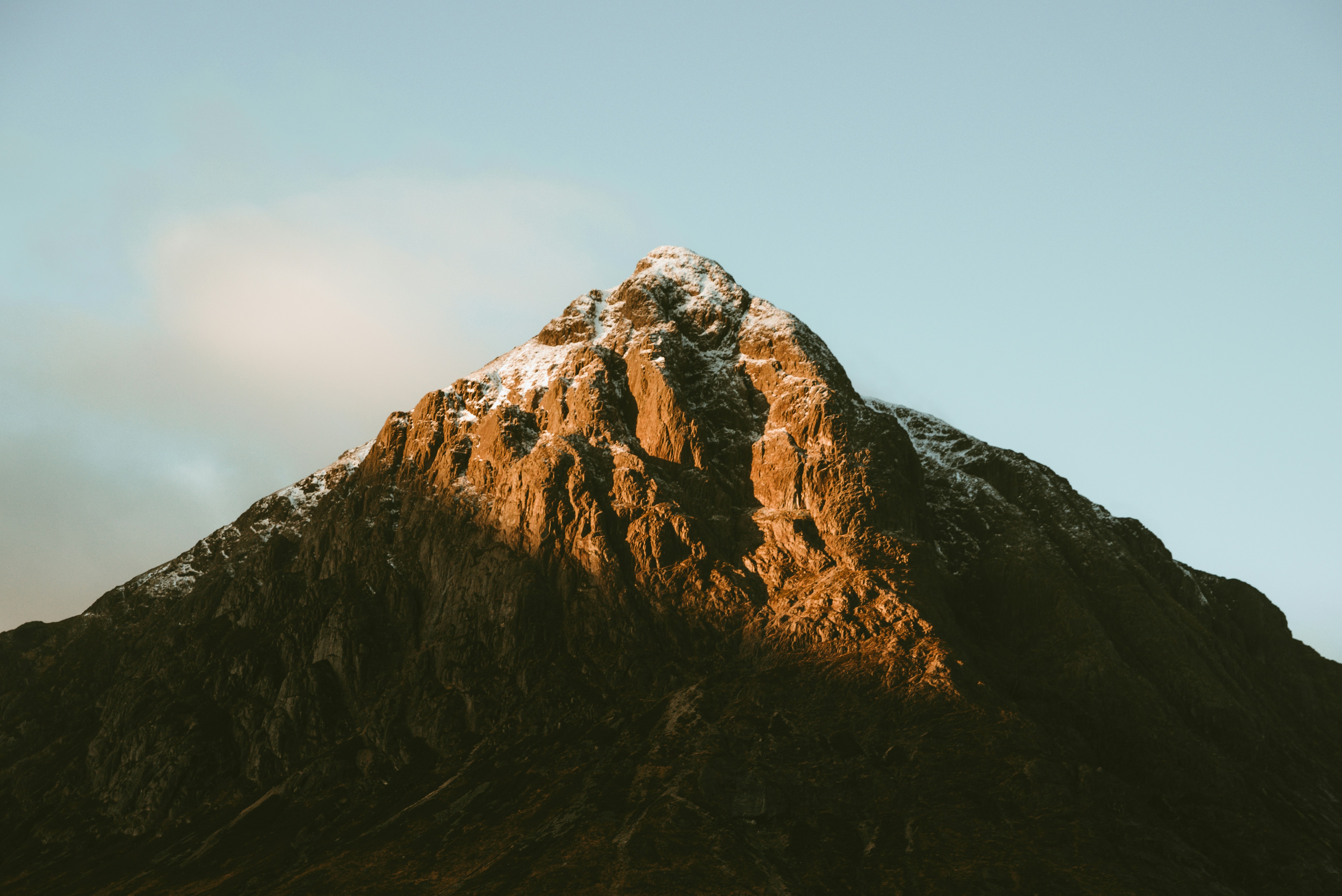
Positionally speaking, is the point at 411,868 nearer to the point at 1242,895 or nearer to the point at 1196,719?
the point at 1242,895

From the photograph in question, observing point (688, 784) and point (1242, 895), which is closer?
point (1242, 895)

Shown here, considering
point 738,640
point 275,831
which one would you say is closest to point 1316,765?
point 738,640

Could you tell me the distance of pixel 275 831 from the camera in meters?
172

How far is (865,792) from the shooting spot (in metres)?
158

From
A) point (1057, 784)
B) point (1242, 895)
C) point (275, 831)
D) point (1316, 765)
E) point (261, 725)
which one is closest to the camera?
point (1242, 895)

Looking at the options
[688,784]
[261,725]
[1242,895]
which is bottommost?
[1242,895]

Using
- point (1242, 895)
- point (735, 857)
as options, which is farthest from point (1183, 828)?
point (735, 857)

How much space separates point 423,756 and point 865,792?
79.1 m

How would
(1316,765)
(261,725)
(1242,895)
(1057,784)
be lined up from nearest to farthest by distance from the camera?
(1242,895) < (1057,784) < (1316,765) < (261,725)

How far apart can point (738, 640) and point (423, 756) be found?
200 feet

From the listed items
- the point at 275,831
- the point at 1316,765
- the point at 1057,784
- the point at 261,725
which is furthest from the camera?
the point at 261,725

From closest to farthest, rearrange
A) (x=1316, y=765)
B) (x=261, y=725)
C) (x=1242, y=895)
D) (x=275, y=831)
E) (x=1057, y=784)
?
(x=1242, y=895)
(x=1057, y=784)
(x=275, y=831)
(x=1316, y=765)
(x=261, y=725)

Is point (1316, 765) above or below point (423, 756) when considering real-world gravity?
below

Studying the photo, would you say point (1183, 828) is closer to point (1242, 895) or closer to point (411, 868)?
point (1242, 895)
